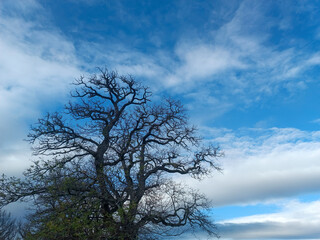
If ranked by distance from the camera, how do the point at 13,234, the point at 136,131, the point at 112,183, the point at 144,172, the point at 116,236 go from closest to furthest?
the point at 116,236 → the point at 112,183 → the point at 144,172 → the point at 136,131 → the point at 13,234

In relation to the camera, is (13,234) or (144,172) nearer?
(144,172)

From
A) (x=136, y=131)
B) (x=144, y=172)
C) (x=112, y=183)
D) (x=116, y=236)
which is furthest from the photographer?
(x=136, y=131)

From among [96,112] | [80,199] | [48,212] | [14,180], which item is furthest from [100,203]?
[96,112]

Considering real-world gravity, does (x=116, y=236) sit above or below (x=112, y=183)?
below

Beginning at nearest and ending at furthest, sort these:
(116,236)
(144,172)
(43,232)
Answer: (43,232)
(116,236)
(144,172)

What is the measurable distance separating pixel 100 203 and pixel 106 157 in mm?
3389

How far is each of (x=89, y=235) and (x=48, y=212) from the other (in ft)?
9.61

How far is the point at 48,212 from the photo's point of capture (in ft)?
58.1

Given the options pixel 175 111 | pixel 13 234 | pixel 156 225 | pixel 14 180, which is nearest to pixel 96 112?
pixel 175 111

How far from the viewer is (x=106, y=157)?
2061 centimetres

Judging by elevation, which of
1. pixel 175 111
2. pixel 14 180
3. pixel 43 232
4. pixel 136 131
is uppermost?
pixel 175 111

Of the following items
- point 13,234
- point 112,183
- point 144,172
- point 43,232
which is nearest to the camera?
point 43,232

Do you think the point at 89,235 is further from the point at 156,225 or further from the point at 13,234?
the point at 13,234

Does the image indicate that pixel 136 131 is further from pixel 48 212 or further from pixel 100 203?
pixel 48 212
